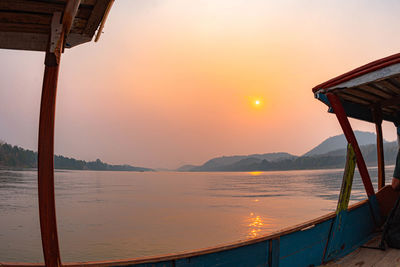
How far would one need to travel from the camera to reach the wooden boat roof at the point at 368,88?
13.6ft

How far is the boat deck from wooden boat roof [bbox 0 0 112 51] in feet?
13.7

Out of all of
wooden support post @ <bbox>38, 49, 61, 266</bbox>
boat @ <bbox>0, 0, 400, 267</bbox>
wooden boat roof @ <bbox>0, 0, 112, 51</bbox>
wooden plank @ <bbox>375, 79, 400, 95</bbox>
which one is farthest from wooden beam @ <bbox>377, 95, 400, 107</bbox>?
wooden support post @ <bbox>38, 49, 61, 266</bbox>

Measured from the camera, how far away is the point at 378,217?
17.3 feet

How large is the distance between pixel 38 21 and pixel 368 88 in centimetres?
474

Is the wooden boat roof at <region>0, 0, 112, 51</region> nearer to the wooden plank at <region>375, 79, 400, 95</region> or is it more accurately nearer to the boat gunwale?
the boat gunwale

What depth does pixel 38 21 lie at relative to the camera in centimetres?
236

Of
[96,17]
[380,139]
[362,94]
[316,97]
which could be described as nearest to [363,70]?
[316,97]

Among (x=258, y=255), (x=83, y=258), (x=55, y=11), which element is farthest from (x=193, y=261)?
(x=83, y=258)

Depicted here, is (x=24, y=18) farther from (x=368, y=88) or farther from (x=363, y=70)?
(x=368, y=88)

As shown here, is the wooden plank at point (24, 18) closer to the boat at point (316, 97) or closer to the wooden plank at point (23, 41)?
the boat at point (316, 97)

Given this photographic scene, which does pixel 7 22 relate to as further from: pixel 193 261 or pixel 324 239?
pixel 324 239

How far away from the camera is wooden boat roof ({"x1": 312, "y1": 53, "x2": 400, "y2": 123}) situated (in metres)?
4.14

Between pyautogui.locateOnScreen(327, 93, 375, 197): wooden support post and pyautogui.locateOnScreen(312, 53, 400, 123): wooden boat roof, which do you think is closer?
pyautogui.locateOnScreen(312, 53, 400, 123): wooden boat roof

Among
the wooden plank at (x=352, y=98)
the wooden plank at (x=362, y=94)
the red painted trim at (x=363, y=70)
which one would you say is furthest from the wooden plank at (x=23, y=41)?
the wooden plank at (x=362, y=94)
